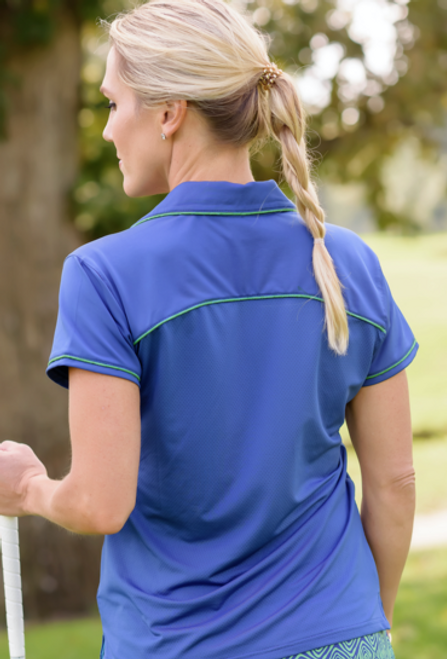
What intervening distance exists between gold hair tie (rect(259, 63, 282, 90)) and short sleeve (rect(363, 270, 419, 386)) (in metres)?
0.40

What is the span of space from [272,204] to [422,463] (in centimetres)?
1306

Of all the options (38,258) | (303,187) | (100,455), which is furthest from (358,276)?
(38,258)

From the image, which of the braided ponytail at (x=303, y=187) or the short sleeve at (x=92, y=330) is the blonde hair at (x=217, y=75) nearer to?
the braided ponytail at (x=303, y=187)

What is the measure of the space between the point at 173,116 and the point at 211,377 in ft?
1.48

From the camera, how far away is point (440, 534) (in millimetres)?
9469

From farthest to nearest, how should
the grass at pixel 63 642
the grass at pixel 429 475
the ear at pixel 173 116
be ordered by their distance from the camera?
the grass at pixel 429 475, the grass at pixel 63 642, the ear at pixel 173 116

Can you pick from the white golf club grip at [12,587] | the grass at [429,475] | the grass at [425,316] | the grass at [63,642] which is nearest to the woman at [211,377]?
the white golf club grip at [12,587]

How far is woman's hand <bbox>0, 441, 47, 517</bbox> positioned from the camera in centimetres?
136

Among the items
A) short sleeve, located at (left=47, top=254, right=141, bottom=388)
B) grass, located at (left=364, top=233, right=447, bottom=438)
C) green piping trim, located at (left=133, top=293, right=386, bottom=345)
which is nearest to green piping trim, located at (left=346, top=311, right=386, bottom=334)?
green piping trim, located at (left=133, top=293, right=386, bottom=345)

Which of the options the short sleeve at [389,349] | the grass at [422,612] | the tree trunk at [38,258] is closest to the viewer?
the short sleeve at [389,349]

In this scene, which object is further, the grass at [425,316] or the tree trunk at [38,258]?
the grass at [425,316]

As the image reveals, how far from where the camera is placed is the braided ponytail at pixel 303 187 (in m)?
1.30

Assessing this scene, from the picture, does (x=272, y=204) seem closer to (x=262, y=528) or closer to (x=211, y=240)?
(x=211, y=240)

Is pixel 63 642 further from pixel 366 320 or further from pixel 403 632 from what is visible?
pixel 366 320
